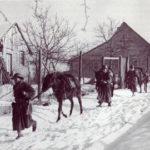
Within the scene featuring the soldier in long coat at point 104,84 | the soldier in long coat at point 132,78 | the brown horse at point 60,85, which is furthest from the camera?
the soldier in long coat at point 132,78

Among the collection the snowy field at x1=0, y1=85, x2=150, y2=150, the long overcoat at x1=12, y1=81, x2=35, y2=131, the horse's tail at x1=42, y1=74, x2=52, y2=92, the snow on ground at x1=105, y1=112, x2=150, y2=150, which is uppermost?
the horse's tail at x1=42, y1=74, x2=52, y2=92

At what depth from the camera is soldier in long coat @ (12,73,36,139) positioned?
672cm

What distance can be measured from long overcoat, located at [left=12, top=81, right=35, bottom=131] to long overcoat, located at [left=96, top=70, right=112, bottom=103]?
4.43 m

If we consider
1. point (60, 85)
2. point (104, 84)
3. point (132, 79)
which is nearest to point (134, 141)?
point (60, 85)

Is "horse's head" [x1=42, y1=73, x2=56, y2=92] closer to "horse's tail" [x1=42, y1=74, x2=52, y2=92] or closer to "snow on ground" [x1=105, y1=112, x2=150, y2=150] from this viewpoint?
"horse's tail" [x1=42, y1=74, x2=52, y2=92]

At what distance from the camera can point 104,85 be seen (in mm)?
11008

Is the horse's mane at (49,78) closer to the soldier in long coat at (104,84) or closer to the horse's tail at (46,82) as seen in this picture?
the horse's tail at (46,82)

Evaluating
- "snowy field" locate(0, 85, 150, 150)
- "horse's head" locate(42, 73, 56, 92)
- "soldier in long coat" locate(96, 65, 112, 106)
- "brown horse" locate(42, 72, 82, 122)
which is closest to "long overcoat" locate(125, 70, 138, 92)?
"soldier in long coat" locate(96, 65, 112, 106)

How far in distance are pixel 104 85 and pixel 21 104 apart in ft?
15.8

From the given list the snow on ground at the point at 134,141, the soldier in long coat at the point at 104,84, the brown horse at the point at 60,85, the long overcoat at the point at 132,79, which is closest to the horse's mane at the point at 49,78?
the brown horse at the point at 60,85

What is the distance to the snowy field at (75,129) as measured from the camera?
5.95 meters

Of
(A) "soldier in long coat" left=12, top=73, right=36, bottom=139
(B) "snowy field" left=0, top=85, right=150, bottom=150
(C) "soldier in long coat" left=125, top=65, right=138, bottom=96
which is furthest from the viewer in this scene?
(C) "soldier in long coat" left=125, top=65, right=138, bottom=96

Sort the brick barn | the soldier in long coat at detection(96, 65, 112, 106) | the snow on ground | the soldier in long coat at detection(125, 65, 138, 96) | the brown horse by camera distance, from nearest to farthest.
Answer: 1. the snow on ground
2. the brown horse
3. the soldier in long coat at detection(96, 65, 112, 106)
4. the soldier in long coat at detection(125, 65, 138, 96)
5. the brick barn

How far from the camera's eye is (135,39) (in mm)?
30359
